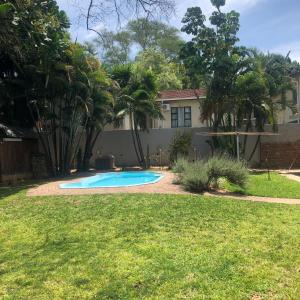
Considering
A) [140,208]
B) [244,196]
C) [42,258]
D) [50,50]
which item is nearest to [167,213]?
[140,208]

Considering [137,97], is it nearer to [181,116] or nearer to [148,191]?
[181,116]

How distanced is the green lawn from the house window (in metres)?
21.4

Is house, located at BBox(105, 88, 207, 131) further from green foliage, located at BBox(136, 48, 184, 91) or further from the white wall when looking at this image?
green foliage, located at BBox(136, 48, 184, 91)

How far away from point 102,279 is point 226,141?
1815 cm

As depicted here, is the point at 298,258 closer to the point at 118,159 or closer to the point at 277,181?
the point at 277,181

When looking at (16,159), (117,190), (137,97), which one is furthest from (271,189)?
(137,97)

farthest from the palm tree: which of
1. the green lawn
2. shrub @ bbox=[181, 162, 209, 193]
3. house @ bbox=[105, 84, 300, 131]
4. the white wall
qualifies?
the green lawn

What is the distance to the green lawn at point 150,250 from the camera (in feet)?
17.1

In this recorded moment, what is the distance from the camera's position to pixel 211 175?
13.6m

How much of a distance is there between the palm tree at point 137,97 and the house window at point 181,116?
7.27 m

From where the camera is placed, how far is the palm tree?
77.6ft

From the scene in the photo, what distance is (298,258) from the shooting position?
6121 millimetres

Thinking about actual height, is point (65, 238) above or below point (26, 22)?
below

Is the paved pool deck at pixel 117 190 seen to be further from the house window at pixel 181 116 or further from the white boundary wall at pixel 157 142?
the house window at pixel 181 116
